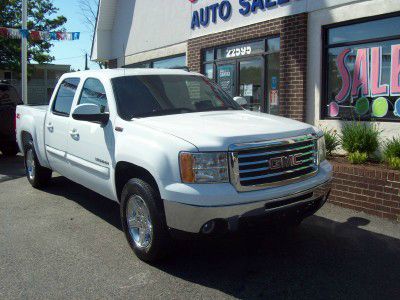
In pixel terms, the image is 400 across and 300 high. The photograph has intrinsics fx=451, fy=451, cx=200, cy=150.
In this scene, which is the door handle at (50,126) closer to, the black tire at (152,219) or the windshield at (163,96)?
the windshield at (163,96)

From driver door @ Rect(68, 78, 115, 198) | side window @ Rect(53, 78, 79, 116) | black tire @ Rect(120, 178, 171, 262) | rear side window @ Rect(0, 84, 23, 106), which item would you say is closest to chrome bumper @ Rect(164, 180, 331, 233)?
black tire @ Rect(120, 178, 171, 262)

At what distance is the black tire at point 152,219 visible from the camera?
3.91m

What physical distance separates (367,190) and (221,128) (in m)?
2.86

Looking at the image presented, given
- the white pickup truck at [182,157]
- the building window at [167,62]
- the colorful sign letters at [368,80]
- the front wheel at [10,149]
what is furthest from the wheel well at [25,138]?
the building window at [167,62]

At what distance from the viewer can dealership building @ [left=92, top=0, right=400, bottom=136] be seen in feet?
24.3

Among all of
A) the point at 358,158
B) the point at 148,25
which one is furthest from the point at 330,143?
the point at 148,25

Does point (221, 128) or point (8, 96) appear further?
point (8, 96)

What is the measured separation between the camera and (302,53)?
865 centimetres

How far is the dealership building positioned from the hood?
3.09m

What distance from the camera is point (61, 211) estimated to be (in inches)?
245

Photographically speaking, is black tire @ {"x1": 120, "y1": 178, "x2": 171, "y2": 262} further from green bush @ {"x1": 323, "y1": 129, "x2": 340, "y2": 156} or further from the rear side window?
the rear side window

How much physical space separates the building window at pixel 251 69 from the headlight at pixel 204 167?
6089 millimetres

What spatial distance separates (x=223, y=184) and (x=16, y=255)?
7.75 ft

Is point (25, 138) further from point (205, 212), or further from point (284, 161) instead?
point (284, 161)
